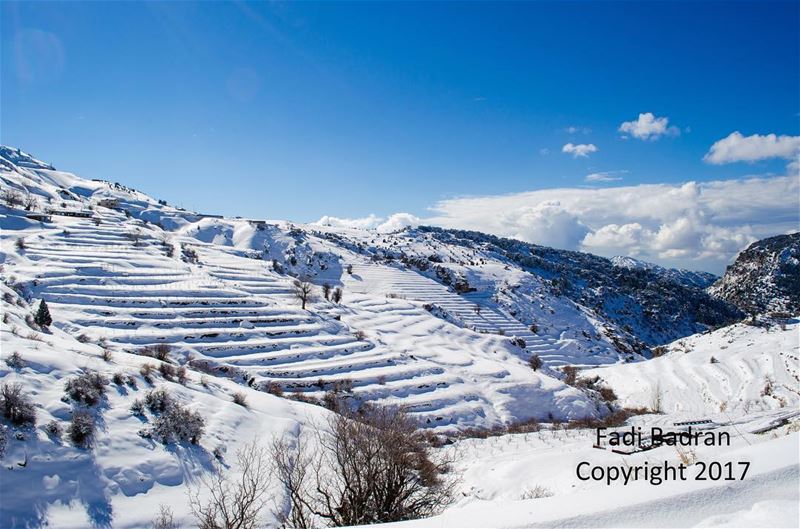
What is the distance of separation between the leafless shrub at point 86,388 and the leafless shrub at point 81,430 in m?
1.31

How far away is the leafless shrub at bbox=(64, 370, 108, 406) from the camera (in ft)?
45.0

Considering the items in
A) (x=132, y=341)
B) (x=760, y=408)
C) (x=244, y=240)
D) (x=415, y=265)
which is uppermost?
(x=244, y=240)

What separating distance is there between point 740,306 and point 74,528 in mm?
176382

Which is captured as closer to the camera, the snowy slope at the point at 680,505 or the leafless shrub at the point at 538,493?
the snowy slope at the point at 680,505

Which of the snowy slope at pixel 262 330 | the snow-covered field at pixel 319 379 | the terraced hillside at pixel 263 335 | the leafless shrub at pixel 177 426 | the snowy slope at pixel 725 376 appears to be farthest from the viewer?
the snowy slope at pixel 262 330

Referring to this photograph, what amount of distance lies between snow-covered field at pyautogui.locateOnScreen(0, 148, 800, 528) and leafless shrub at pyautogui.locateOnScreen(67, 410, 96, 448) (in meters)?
0.27

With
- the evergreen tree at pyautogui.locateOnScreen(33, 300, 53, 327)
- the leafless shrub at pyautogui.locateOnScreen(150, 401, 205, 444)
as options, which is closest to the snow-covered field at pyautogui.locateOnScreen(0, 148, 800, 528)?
the leafless shrub at pyautogui.locateOnScreen(150, 401, 205, 444)

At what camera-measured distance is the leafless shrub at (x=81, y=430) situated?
39.1ft

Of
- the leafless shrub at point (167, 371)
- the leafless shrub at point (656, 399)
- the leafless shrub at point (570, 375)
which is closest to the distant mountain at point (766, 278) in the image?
the leafless shrub at point (570, 375)

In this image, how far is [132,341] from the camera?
27.9 meters

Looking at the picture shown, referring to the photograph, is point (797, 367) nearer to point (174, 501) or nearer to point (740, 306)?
point (174, 501)

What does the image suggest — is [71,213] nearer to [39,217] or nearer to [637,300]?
[39,217]

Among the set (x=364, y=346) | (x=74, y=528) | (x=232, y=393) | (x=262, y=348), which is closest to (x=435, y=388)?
(x=364, y=346)

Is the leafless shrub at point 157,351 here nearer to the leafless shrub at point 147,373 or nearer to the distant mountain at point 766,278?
the leafless shrub at point 147,373
